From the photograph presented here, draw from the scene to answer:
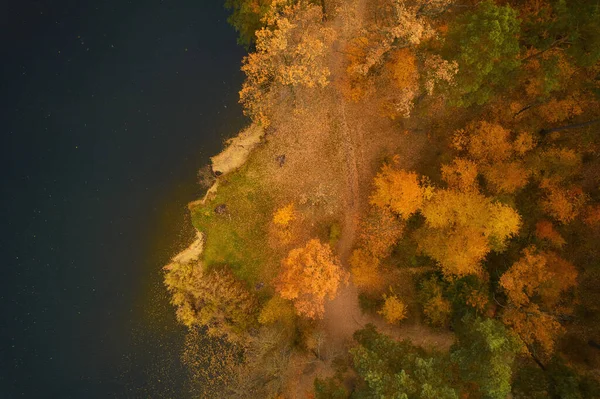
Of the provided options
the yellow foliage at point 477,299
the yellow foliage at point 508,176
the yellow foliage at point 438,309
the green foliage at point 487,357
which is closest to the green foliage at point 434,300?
the yellow foliage at point 438,309

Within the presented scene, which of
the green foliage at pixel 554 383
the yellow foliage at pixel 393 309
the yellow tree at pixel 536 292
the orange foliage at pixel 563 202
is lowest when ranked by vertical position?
the green foliage at pixel 554 383

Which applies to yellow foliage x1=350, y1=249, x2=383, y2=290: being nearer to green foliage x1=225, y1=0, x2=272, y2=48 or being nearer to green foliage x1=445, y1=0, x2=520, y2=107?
green foliage x1=445, y1=0, x2=520, y2=107

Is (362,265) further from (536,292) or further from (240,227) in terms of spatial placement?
(536,292)

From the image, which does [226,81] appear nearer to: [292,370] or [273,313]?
[273,313]

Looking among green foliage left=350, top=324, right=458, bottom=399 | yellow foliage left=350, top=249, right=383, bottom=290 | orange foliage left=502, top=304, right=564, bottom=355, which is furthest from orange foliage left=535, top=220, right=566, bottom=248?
yellow foliage left=350, top=249, right=383, bottom=290

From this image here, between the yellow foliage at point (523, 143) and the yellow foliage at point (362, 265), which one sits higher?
the yellow foliage at point (523, 143)

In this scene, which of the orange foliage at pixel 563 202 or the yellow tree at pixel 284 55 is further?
the orange foliage at pixel 563 202

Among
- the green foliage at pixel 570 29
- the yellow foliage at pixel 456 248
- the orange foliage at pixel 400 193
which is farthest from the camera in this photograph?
the orange foliage at pixel 400 193

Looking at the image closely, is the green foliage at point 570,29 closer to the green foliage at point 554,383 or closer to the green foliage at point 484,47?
the green foliage at point 484,47
